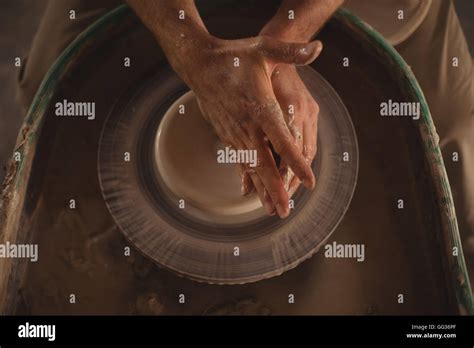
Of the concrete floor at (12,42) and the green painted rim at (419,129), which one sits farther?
the concrete floor at (12,42)

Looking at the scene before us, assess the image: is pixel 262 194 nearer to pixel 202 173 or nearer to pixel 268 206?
pixel 268 206

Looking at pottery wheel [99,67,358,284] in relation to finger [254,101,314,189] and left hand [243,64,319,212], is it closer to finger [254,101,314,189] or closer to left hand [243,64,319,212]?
left hand [243,64,319,212]

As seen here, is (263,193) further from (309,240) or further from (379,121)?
(379,121)

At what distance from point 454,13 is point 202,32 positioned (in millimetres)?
799

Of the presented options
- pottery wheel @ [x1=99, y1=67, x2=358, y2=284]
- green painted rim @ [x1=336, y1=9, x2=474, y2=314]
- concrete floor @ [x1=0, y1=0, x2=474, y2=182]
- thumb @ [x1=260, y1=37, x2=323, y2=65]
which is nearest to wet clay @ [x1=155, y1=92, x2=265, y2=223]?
pottery wheel @ [x1=99, y1=67, x2=358, y2=284]

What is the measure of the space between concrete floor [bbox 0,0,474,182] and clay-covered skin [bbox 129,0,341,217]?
56 centimetres

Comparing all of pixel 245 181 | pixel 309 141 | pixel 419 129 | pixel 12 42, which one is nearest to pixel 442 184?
pixel 419 129

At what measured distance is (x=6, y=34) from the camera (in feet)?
5.18

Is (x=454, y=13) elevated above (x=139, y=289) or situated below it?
above

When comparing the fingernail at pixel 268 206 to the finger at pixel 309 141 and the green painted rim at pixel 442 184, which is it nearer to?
the finger at pixel 309 141

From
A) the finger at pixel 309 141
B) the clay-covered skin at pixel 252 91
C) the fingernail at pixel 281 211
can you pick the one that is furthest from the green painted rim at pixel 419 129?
the fingernail at pixel 281 211

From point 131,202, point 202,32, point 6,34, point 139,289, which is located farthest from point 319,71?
point 6,34

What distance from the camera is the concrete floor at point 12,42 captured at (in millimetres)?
1553

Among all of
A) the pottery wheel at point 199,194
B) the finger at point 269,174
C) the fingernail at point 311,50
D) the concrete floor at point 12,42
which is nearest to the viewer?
the fingernail at point 311,50
